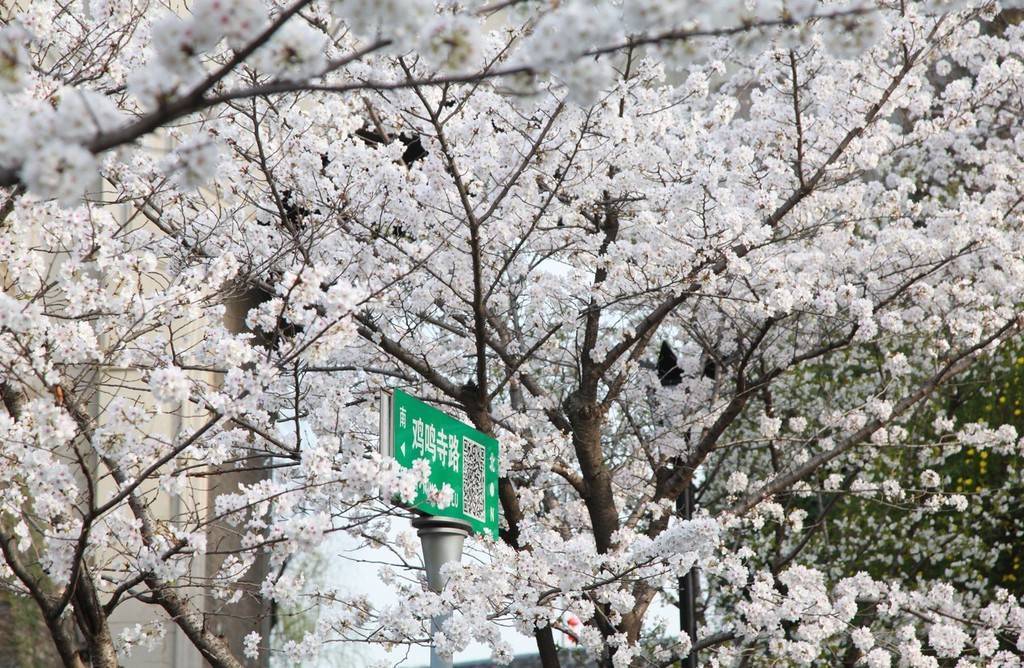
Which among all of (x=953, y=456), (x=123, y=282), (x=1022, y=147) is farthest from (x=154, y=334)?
(x=953, y=456)

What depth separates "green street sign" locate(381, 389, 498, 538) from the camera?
5.21 meters

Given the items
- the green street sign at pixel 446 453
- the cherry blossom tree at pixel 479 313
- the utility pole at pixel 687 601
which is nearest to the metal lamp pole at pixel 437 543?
the green street sign at pixel 446 453

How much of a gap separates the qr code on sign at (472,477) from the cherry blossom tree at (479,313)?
391 millimetres

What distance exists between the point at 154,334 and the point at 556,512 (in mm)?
3932

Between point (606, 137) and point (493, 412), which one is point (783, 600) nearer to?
point (493, 412)

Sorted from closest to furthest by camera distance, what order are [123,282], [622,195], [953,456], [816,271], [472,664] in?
[123,282], [622,195], [816,271], [953,456], [472,664]

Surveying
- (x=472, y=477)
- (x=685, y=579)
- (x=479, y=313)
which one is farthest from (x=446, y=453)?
(x=685, y=579)

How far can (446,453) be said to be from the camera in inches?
227

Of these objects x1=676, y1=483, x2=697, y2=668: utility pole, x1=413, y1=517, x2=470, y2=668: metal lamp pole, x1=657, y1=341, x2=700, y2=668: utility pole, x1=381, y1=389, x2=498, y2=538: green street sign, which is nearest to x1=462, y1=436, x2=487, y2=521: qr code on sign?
x1=381, y1=389, x2=498, y2=538: green street sign

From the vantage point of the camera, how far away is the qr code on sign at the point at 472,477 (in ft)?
19.5

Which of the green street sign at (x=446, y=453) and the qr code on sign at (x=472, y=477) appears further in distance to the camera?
the qr code on sign at (x=472, y=477)

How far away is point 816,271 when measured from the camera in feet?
30.3

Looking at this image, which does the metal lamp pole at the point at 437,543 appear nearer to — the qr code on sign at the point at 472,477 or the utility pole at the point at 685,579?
the qr code on sign at the point at 472,477

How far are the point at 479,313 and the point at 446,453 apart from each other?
1465 millimetres
